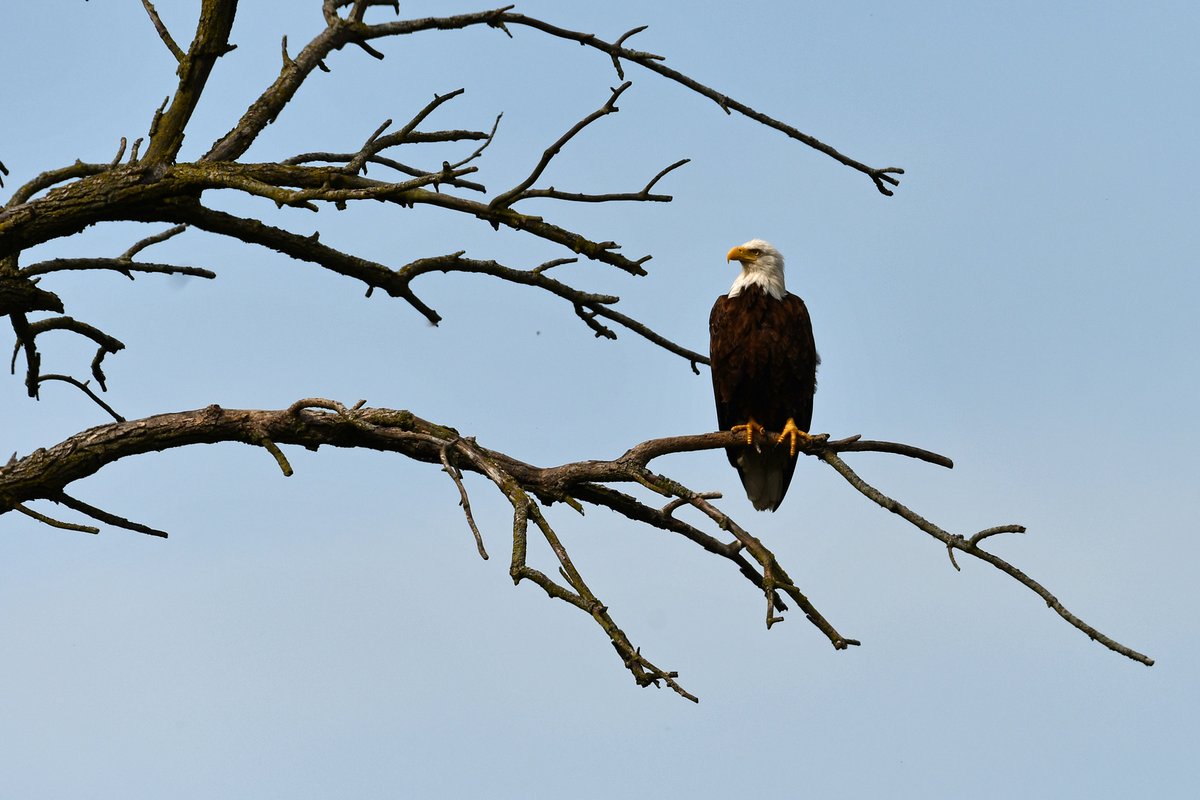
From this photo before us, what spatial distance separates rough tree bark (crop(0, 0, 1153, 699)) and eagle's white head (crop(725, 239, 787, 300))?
1.61 metres

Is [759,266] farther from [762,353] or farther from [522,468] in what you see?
[522,468]

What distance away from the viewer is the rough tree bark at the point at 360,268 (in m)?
3.79

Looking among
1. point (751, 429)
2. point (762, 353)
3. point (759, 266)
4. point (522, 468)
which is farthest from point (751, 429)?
point (522, 468)

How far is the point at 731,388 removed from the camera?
22.3ft

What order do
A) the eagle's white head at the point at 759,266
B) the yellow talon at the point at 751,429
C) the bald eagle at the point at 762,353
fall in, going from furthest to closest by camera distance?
the eagle's white head at the point at 759,266, the bald eagle at the point at 762,353, the yellow talon at the point at 751,429

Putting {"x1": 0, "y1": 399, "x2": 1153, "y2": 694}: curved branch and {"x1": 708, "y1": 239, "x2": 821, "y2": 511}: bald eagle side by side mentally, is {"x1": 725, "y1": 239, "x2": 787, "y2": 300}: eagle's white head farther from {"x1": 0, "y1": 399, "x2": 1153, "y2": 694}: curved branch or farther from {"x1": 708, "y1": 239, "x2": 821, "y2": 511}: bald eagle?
{"x1": 0, "y1": 399, "x2": 1153, "y2": 694}: curved branch

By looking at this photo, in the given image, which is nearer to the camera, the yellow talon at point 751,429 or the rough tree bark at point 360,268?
the rough tree bark at point 360,268

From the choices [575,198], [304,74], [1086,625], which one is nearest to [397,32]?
[304,74]

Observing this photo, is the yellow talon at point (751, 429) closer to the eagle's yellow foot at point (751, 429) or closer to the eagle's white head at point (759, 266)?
the eagle's yellow foot at point (751, 429)

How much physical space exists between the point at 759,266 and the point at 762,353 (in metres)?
0.58

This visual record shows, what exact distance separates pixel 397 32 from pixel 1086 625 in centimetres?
332

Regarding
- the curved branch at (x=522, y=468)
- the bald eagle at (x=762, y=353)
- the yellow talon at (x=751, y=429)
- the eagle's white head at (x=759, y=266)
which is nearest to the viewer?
the curved branch at (x=522, y=468)

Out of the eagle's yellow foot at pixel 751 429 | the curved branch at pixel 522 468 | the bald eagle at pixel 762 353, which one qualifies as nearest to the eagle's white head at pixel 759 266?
the bald eagle at pixel 762 353

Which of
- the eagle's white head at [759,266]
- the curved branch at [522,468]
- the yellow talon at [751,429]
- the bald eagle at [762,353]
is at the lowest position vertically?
the curved branch at [522,468]
